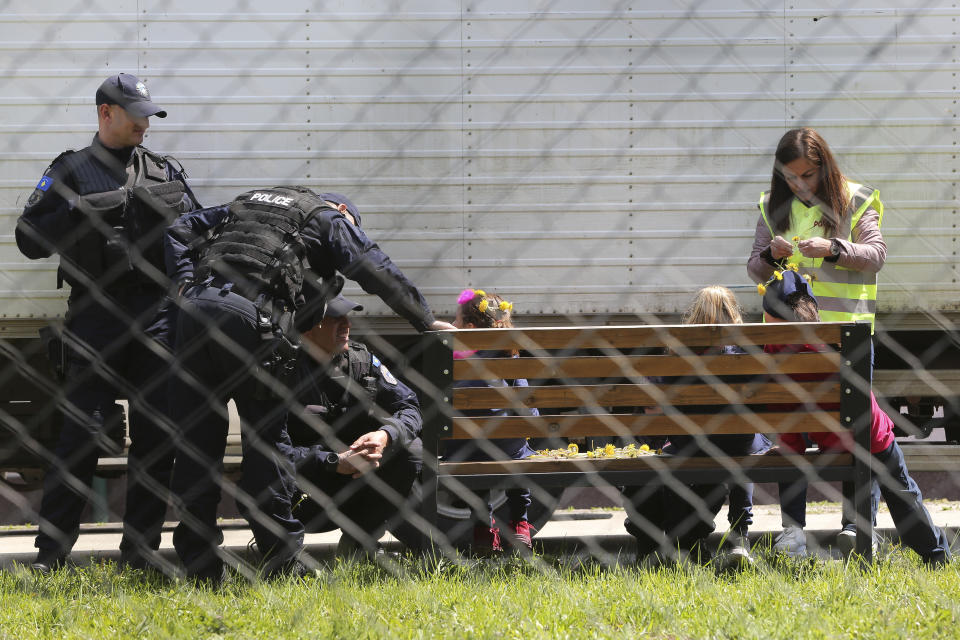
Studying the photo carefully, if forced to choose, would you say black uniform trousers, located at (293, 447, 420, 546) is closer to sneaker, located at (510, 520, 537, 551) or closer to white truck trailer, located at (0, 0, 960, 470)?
sneaker, located at (510, 520, 537, 551)

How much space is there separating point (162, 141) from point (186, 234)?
1720mm

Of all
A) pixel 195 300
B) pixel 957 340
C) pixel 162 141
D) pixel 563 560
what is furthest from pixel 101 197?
pixel 957 340

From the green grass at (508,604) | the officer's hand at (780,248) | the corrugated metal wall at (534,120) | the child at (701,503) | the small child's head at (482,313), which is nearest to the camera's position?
the green grass at (508,604)

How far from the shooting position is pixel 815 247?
370cm

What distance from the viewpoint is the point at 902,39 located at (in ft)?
16.8

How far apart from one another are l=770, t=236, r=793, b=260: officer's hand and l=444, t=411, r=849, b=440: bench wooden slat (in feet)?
2.64

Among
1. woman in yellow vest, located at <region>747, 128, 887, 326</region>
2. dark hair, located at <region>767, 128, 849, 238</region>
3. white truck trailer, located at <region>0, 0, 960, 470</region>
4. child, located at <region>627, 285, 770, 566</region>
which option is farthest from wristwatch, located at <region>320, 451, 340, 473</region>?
dark hair, located at <region>767, 128, 849, 238</region>

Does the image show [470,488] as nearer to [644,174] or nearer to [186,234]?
[186,234]

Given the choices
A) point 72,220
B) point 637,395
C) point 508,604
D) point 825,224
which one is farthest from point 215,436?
point 825,224

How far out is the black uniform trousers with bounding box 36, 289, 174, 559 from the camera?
380 centimetres

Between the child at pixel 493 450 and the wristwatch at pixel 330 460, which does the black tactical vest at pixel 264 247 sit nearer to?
the wristwatch at pixel 330 460

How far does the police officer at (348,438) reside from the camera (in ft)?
12.3

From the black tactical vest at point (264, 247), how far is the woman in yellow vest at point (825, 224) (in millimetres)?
1825

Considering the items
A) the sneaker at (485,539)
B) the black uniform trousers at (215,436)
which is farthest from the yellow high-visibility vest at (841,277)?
the black uniform trousers at (215,436)
